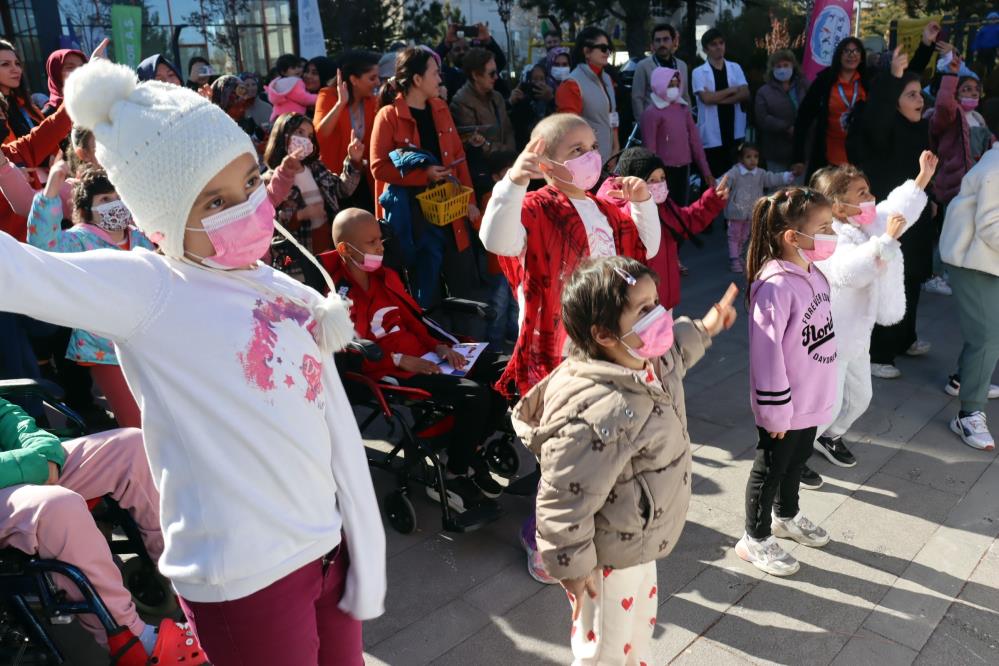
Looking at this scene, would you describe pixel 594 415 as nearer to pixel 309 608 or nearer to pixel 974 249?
pixel 309 608

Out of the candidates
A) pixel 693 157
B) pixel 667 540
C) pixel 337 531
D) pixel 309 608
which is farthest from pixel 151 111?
pixel 693 157

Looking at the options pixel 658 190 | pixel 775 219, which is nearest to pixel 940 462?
pixel 775 219

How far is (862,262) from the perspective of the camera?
3.89 meters

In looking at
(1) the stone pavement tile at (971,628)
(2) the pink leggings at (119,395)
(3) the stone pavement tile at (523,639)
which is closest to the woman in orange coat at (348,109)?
(2) the pink leggings at (119,395)

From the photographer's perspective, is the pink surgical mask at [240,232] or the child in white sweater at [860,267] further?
the child in white sweater at [860,267]

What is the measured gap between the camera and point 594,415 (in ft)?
7.09

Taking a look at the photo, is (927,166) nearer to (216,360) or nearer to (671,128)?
(216,360)

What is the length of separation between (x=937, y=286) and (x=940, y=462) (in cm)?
339

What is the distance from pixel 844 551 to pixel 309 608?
2.55 meters

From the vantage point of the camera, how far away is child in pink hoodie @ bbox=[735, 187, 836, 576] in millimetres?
3133

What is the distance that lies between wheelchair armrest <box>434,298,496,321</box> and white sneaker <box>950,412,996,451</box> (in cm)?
261

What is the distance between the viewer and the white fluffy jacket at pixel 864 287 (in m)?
3.88

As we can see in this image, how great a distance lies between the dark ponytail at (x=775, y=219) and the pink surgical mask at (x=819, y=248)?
76 millimetres

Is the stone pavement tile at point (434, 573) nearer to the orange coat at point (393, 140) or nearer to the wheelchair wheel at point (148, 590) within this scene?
the wheelchair wheel at point (148, 590)
